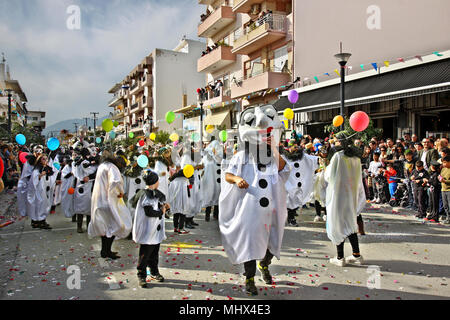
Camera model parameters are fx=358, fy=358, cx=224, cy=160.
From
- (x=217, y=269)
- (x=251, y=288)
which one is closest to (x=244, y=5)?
(x=217, y=269)

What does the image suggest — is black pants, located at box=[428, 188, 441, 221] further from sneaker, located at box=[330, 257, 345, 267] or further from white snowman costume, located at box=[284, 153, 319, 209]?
sneaker, located at box=[330, 257, 345, 267]

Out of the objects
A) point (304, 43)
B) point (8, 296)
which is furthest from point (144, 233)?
point (304, 43)

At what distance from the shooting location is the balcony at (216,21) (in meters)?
25.2

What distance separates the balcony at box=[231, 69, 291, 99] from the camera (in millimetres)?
18781

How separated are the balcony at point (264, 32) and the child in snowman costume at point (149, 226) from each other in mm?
15946

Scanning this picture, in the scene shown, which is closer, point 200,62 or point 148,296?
point 148,296

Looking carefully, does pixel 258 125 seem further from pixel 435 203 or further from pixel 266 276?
pixel 435 203

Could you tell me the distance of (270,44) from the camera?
20.3m

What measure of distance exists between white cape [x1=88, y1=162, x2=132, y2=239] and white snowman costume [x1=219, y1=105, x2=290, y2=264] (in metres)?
2.03

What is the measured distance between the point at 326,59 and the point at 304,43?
192 cm

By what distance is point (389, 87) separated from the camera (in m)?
11.7

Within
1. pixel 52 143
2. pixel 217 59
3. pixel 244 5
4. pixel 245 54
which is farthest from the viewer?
pixel 217 59

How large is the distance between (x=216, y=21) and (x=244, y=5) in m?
4.84

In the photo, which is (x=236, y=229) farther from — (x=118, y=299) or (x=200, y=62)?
(x=200, y=62)
